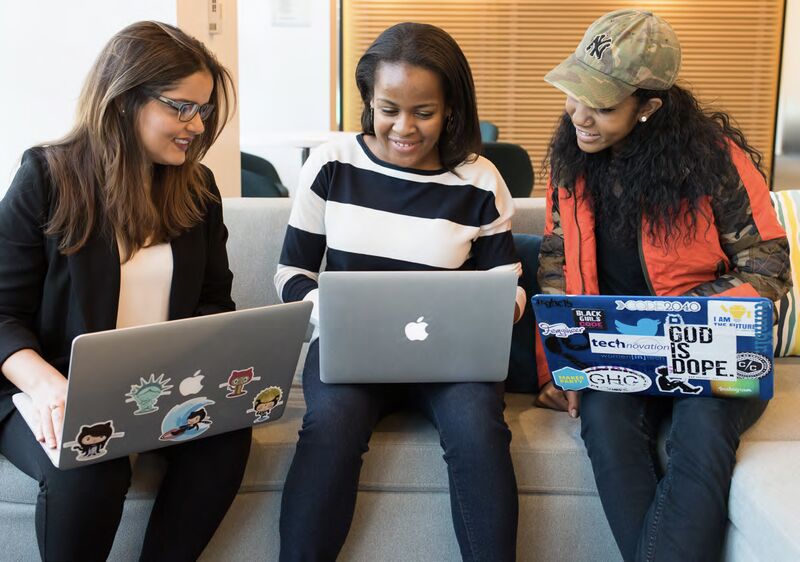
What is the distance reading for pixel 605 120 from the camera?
1705mm

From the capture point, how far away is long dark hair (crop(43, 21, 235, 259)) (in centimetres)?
148

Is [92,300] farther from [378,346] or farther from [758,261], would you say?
[758,261]

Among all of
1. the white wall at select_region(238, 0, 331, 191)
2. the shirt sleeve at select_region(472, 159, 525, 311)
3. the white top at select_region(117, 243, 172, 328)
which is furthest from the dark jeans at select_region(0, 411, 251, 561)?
the white wall at select_region(238, 0, 331, 191)

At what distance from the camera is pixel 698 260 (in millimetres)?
1723

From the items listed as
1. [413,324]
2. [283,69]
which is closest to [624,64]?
[413,324]

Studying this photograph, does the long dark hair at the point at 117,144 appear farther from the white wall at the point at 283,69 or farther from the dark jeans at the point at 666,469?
the white wall at the point at 283,69

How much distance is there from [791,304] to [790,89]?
4.39 metres

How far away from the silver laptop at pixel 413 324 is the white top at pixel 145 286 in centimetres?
32

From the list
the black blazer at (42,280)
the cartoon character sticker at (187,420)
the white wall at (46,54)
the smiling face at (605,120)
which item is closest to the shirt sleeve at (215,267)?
the black blazer at (42,280)

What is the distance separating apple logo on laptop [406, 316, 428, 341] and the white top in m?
0.45

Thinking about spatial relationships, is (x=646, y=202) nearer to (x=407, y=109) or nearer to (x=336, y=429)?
(x=407, y=109)

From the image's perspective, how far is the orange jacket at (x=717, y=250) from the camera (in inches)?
66.4

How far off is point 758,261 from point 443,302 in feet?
2.17

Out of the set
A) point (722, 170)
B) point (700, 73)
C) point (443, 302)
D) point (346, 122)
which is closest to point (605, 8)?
point (700, 73)
